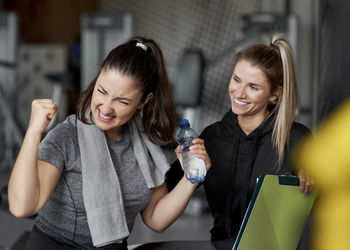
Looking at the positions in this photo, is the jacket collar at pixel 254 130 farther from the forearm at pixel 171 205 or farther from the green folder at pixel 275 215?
the green folder at pixel 275 215

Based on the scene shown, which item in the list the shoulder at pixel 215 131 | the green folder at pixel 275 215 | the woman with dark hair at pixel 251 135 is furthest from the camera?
the shoulder at pixel 215 131

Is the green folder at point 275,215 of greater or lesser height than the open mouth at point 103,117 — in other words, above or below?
below

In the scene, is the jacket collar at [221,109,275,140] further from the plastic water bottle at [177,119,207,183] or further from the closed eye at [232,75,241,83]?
the plastic water bottle at [177,119,207,183]

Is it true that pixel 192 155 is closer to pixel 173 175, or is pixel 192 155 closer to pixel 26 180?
pixel 173 175

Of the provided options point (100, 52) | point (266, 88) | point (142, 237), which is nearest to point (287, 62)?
point (266, 88)

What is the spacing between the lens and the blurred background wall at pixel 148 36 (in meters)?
4.85

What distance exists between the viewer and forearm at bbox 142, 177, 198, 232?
144 cm

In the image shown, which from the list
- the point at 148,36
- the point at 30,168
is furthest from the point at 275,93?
the point at 148,36

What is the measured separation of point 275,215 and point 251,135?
480 millimetres

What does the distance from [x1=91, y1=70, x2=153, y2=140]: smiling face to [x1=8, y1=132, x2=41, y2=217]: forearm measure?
246 mm

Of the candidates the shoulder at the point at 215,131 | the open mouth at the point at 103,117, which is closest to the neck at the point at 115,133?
the open mouth at the point at 103,117

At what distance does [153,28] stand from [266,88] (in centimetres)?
524

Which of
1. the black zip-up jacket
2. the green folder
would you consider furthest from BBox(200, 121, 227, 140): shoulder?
the green folder

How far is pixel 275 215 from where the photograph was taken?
45.8 inches
